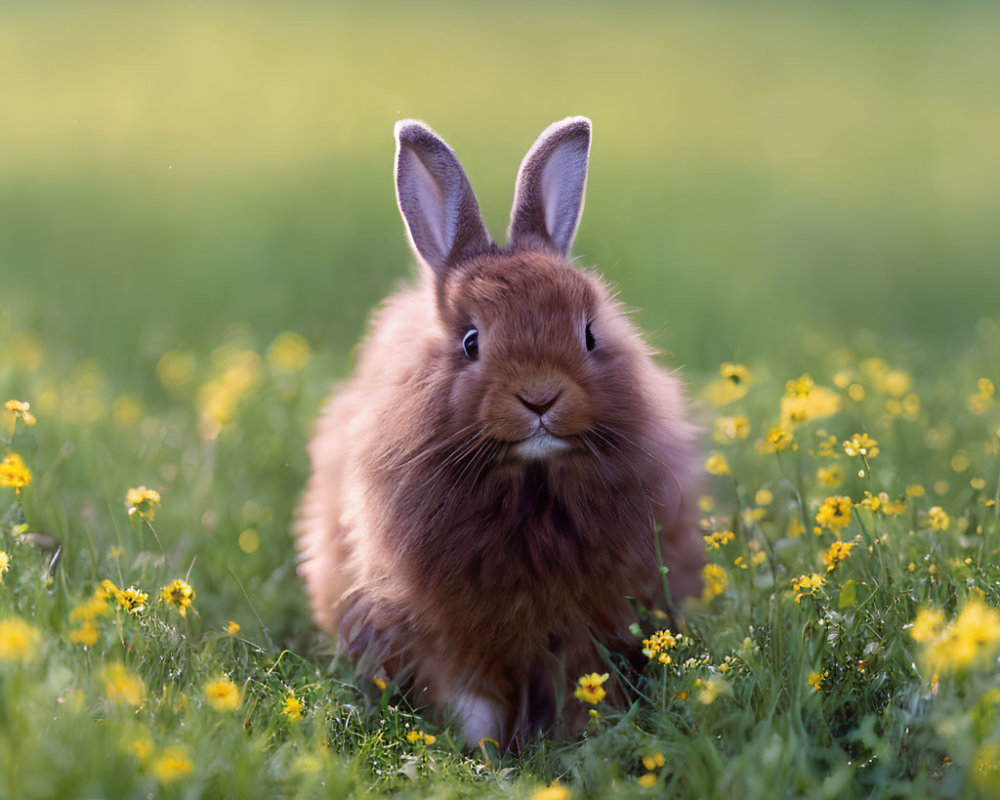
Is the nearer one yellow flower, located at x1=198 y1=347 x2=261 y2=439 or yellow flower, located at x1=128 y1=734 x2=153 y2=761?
yellow flower, located at x1=128 y1=734 x2=153 y2=761

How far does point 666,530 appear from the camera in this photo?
3834 millimetres

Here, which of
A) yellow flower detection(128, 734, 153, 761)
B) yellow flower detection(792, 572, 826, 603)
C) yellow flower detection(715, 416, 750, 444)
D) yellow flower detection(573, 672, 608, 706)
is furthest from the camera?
yellow flower detection(715, 416, 750, 444)

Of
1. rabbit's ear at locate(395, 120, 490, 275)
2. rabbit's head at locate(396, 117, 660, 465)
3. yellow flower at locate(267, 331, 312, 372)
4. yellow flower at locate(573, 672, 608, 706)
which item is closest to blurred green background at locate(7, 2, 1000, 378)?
rabbit's head at locate(396, 117, 660, 465)

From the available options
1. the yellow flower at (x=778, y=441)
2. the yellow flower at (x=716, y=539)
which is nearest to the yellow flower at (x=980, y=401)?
the yellow flower at (x=778, y=441)

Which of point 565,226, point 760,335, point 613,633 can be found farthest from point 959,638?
point 760,335

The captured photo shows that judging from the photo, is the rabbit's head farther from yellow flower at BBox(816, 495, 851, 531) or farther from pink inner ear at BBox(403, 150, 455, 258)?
yellow flower at BBox(816, 495, 851, 531)

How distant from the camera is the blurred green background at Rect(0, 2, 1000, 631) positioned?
525 centimetres

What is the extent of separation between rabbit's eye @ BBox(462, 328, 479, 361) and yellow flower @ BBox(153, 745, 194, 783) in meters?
1.54

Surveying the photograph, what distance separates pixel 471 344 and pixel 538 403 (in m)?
0.42

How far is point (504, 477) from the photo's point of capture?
11.3ft

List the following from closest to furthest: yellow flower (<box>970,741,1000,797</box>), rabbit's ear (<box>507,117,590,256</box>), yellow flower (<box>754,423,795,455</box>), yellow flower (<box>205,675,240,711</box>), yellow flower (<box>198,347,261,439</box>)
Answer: yellow flower (<box>970,741,1000,797</box>) < yellow flower (<box>205,675,240,711</box>) < yellow flower (<box>754,423,795,455</box>) < rabbit's ear (<box>507,117,590,256</box>) < yellow flower (<box>198,347,261,439</box>)

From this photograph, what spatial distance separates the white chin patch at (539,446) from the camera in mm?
3305

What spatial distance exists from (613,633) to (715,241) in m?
5.25

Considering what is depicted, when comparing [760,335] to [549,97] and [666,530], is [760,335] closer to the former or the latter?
[666,530]
